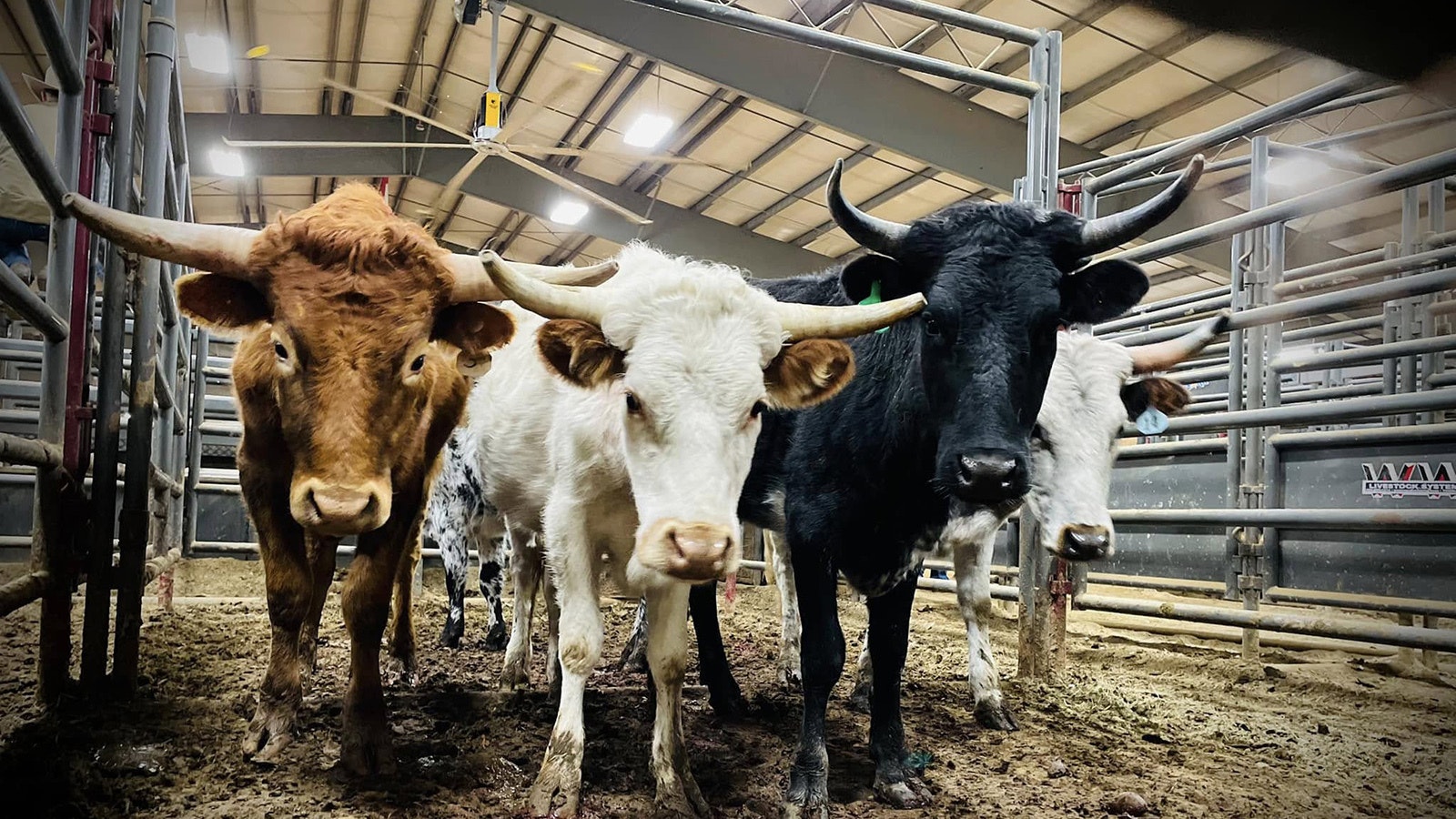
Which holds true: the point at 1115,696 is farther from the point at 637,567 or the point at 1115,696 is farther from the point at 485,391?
the point at 485,391

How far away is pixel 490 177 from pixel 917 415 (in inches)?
535

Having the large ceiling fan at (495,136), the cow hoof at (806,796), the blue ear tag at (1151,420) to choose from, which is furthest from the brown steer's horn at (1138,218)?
the large ceiling fan at (495,136)

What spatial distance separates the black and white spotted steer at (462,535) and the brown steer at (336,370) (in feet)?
5.11

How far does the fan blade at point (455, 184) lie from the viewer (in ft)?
36.1

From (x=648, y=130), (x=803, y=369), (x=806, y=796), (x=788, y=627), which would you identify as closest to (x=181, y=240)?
(x=803, y=369)

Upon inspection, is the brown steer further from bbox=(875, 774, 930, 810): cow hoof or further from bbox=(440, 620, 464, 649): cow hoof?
bbox=(440, 620, 464, 649): cow hoof

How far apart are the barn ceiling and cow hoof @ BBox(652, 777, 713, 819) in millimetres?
4320

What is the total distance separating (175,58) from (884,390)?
3046 millimetres

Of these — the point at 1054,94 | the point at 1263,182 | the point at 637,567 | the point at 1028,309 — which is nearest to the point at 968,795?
the point at 637,567

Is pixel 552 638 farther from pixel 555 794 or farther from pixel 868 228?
pixel 868 228

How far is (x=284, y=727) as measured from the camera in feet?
9.44

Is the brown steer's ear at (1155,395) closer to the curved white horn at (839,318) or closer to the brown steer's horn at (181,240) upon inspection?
the curved white horn at (839,318)

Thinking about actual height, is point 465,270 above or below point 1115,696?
above

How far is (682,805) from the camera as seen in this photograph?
2678 mm
